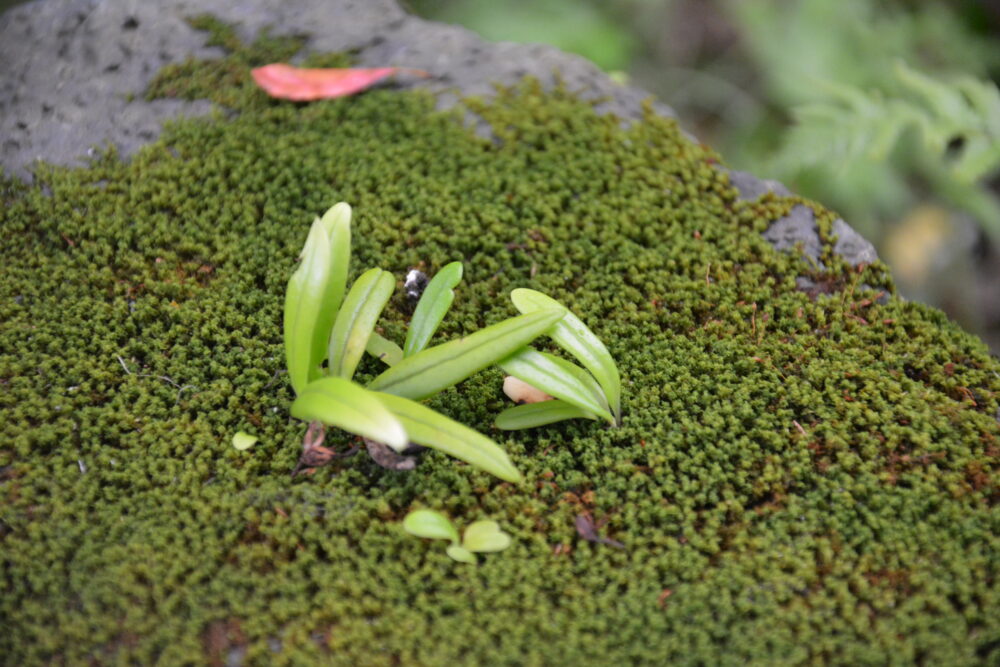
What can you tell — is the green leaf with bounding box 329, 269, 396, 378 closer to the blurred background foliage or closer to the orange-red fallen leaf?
the orange-red fallen leaf

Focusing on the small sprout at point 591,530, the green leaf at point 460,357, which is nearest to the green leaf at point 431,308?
the green leaf at point 460,357

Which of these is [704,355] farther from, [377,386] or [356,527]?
[356,527]

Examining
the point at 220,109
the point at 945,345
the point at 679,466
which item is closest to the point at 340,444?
the point at 679,466

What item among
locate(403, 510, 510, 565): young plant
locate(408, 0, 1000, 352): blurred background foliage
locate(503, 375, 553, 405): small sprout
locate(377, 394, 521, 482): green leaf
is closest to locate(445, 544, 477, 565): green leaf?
locate(403, 510, 510, 565): young plant

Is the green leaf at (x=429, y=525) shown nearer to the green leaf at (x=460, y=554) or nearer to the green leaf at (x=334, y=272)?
the green leaf at (x=460, y=554)

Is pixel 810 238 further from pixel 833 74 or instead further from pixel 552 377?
pixel 833 74

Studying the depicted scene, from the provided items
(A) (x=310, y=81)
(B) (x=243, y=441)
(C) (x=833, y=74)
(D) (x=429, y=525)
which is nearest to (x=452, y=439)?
(D) (x=429, y=525)
